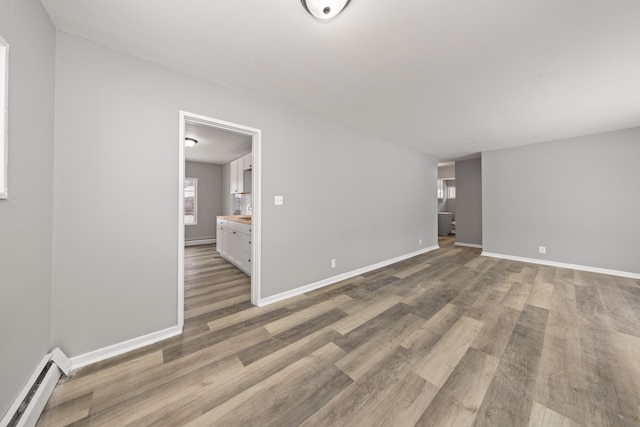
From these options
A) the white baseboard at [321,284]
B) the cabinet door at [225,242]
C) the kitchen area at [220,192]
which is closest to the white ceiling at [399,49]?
the kitchen area at [220,192]

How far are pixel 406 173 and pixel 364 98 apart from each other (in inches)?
106

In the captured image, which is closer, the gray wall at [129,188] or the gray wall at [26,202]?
the gray wall at [26,202]

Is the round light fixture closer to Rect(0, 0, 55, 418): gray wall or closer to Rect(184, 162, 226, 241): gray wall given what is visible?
Rect(184, 162, 226, 241): gray wall

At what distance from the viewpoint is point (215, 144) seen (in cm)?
474

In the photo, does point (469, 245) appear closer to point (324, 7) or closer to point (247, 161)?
point (247, 161)

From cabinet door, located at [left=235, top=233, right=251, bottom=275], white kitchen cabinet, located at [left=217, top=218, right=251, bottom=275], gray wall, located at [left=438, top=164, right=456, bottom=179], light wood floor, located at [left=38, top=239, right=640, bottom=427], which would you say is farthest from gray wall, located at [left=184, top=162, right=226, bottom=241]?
gray wall, located at [left=438, top=164, right=456, bottom=179]

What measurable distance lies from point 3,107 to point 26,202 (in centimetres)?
52

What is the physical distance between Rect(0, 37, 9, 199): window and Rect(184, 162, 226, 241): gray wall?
604 centimetres

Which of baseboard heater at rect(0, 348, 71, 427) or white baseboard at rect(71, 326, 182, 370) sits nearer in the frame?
baseboard heater at rect(0, 348, 71, 427)

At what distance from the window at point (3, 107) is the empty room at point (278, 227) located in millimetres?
11

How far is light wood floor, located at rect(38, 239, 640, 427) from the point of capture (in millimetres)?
1246

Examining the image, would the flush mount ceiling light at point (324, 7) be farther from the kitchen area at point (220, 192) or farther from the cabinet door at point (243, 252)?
the cabinet door at point (243, 252)

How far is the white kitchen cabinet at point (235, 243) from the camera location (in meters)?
3.72

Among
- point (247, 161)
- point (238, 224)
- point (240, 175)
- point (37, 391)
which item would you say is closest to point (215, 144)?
point (247, 161)
